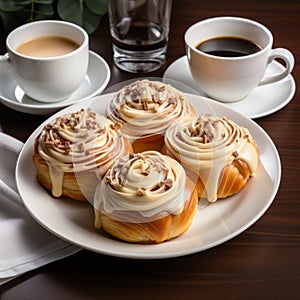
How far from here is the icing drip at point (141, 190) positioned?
0.77 meters

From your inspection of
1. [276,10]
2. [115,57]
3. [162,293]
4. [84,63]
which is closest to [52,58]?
[84,63]

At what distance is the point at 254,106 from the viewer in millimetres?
1071

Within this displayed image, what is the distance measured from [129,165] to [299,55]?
1.76ft

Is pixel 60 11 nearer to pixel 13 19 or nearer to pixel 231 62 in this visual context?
pixel 13 19

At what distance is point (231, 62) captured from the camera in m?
1.03

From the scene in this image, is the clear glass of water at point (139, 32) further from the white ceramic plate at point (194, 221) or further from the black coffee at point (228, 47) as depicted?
the white ceramic plate at point (194, 221)

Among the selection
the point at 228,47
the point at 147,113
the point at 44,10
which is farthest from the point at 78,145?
the point at 44,10

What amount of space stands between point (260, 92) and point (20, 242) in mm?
495

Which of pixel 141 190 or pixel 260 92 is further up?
pixel 141 190

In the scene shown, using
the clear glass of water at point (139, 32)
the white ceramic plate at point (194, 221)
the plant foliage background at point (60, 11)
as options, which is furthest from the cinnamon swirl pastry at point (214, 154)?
the plant foliage background at point (60, 11)

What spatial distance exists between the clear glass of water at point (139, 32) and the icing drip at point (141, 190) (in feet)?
1.27

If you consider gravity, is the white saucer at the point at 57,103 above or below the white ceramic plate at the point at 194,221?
below

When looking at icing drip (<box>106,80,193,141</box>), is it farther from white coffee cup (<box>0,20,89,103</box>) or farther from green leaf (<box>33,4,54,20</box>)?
green leaf (<box>33,4,54,20</box>)

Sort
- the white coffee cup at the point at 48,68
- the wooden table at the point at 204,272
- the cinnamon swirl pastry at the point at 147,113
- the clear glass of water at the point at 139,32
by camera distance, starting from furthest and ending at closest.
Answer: the clear glass of water at the point at 139,32, the white coffee cup at the point at 48,68, the cinnamon swirl pastry at the point at 147,113, the wooden table at the point at 204,272
